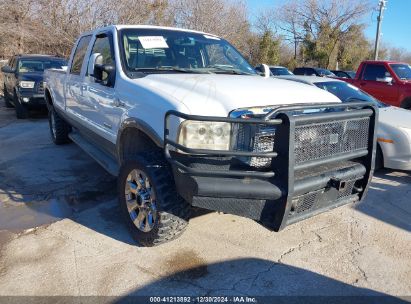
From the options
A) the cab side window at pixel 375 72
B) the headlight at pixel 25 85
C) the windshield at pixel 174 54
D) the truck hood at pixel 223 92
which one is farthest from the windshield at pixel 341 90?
the headlight at pixel 25 85

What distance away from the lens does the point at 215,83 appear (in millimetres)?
3336

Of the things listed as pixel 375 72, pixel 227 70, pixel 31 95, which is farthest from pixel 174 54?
pixel 375 72

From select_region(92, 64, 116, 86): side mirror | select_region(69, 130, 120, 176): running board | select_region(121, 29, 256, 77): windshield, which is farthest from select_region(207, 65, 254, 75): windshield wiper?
select_region(69, 130, 120, 176): running board

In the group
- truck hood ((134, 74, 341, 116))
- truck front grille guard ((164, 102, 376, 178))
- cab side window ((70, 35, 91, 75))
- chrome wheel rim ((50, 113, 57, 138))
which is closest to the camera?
truck front grille guard ((164, 102, 376, 178))

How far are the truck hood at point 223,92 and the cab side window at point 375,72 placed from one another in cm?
794

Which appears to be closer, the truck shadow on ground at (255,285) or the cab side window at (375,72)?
the truck shadow on ground at (255,285)

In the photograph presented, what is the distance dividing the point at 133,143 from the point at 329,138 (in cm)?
186

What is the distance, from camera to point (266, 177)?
9.05 feet

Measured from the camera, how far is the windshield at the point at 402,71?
412 inches

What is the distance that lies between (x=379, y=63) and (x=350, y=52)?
32391mm

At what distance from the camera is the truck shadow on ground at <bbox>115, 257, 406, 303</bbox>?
9.52 feet

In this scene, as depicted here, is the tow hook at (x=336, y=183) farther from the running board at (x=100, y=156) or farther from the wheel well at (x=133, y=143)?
the running board at (x=100, y=156)

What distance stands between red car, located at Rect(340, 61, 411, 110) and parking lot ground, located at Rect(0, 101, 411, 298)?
5.93m

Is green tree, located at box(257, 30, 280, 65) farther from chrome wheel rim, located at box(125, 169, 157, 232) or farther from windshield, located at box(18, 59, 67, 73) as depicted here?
chrome wheel rim, located at box(125, 169, 157, 232)
